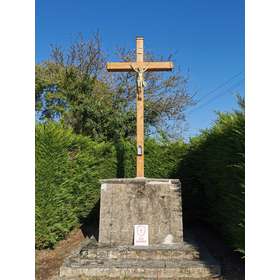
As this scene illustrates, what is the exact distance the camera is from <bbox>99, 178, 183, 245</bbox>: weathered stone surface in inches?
207

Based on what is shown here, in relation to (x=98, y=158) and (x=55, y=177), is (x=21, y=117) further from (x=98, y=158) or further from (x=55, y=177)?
(x=98, y=158)

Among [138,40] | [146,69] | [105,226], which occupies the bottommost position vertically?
[105,226]

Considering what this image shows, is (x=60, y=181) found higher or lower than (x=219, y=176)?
lower

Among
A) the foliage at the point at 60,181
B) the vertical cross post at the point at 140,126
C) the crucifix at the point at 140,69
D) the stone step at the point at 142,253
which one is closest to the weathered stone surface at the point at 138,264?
the stone step at the point at 142,253

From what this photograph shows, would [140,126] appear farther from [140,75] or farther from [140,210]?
[140,210]

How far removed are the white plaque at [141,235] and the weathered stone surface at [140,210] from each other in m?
0.09

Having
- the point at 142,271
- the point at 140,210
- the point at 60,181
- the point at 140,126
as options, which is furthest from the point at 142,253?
the point at 140,126

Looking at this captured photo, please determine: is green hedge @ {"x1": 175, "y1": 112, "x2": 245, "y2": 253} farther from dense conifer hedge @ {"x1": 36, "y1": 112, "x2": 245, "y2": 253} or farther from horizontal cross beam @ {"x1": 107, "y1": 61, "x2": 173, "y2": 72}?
horizontal cross beam @ {"x1": 107, "y1": 61, "x2": 173, "y2": 72}

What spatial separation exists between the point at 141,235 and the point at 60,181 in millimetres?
1811

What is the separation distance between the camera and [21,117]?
1.80 metres

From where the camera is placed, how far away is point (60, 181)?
5.77 meters

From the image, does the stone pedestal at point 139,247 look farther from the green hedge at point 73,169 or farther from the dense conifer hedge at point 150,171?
the green hedge at point 73,169

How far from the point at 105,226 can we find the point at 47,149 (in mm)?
1682
